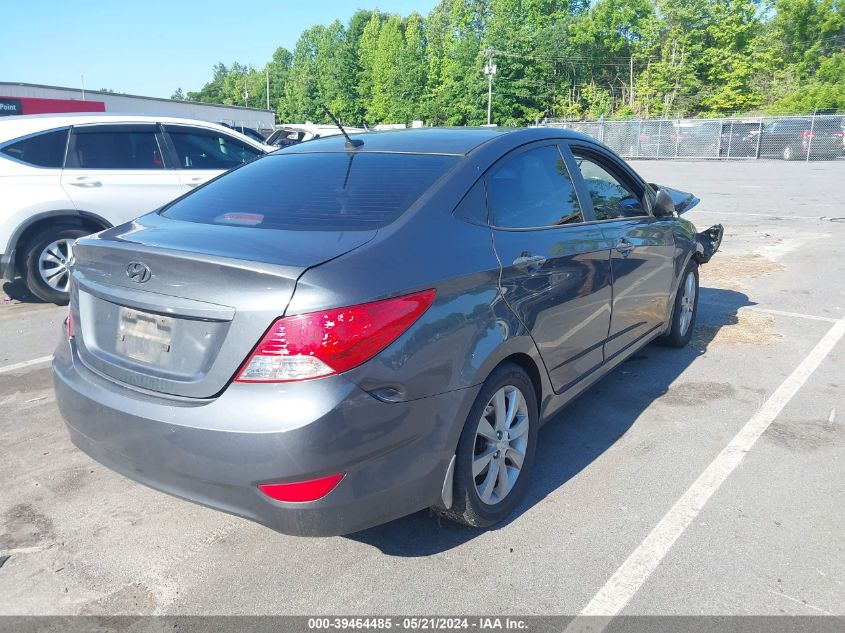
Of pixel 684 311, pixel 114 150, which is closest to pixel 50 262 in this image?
pixel 114 150

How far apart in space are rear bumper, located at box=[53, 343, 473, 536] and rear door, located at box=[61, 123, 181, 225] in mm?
5071

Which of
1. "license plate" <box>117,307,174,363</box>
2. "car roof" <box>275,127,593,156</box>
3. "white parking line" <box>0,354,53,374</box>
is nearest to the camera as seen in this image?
"license plate" <box>117,307,174,363</box>

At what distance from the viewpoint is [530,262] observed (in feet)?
10.4

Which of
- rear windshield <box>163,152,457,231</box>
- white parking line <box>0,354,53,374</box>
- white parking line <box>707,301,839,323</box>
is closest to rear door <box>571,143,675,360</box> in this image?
rear windshield <box>163,152,457,231</box>

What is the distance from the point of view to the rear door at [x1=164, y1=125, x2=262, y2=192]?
769cm

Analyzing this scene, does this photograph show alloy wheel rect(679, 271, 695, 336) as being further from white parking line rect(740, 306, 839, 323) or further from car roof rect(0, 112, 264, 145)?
car roof rect(0, 112, 264, 145)

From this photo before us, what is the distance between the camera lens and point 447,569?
2.78 m

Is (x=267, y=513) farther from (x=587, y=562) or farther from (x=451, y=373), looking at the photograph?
(x=587, y=562)

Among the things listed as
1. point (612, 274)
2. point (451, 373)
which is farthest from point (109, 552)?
point (612, 274)

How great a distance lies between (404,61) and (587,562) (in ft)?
279

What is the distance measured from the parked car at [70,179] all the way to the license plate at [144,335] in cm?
483

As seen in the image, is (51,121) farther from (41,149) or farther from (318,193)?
(318,193)

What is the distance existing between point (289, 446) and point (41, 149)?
20.1ft

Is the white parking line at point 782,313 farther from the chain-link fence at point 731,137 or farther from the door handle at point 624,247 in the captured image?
the chain-link fence at point 731,137
